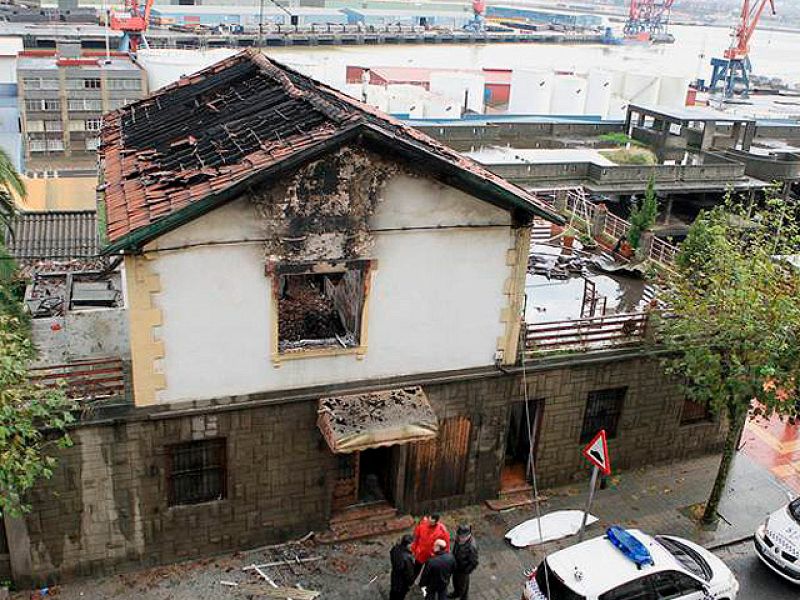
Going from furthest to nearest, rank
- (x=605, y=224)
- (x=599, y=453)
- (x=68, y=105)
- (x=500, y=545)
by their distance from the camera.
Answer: (x=68, y=105) < (x=605, y=224) < (x=500, y=545) < (x=599, y=453)

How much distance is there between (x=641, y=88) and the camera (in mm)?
66562

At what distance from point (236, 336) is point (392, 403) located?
A: 10.0 feet

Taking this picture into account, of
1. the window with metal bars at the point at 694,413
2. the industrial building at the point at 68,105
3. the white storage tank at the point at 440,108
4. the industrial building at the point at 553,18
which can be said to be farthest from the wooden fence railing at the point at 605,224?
the industrial building at the point at 553,18

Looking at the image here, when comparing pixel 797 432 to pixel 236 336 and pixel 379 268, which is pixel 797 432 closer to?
pixel 379 268

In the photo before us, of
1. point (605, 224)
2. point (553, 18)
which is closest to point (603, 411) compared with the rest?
point (605, 224)

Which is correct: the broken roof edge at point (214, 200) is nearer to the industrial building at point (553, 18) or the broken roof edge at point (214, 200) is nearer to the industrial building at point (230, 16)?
the industrial building at point (230, 16)

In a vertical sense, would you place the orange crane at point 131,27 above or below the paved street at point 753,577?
above

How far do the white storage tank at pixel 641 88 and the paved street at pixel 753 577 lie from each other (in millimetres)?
56656

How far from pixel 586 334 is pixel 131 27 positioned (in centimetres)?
7926

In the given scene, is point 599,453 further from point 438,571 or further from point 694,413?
point 694,413

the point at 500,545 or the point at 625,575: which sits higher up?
the point at 625,575

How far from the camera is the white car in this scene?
14.2 meters

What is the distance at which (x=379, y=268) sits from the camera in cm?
1352

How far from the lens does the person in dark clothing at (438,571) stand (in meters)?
12.5
